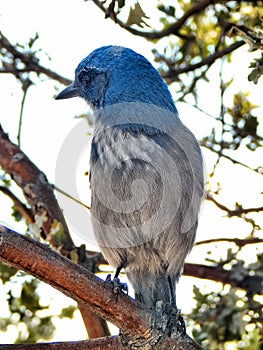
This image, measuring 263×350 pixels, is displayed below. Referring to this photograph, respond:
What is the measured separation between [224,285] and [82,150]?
133cm

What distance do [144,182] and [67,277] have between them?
1.02 metres

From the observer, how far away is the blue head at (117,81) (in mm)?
4738

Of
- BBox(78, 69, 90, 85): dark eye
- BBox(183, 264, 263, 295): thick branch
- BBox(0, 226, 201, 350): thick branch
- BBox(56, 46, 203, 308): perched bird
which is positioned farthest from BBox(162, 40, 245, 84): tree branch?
BBox(0, 226, 201, 350): thick branch

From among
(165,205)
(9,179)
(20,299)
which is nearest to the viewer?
(165,205)

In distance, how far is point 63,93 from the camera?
516cm

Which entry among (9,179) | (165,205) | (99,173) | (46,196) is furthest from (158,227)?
(9,179)

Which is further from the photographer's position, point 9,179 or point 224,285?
point 9,179

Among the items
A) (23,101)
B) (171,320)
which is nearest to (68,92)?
(23,101)

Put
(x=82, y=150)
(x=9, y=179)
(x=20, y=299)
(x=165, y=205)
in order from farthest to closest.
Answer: (x=9, y=179) < (x=20, y=299) < (x=82, y=150) < (x=165, y=205)

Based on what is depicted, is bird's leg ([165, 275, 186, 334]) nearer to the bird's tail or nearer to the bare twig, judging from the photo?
the bird's tail

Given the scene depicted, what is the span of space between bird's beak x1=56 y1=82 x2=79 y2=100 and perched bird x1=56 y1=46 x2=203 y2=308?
1.06 feet

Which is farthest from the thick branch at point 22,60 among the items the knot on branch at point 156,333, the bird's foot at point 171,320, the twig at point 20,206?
the knot on branch at point 156,333

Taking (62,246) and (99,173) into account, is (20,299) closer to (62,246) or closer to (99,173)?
(62,246)

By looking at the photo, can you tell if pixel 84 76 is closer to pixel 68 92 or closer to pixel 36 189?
pixel 68 92
